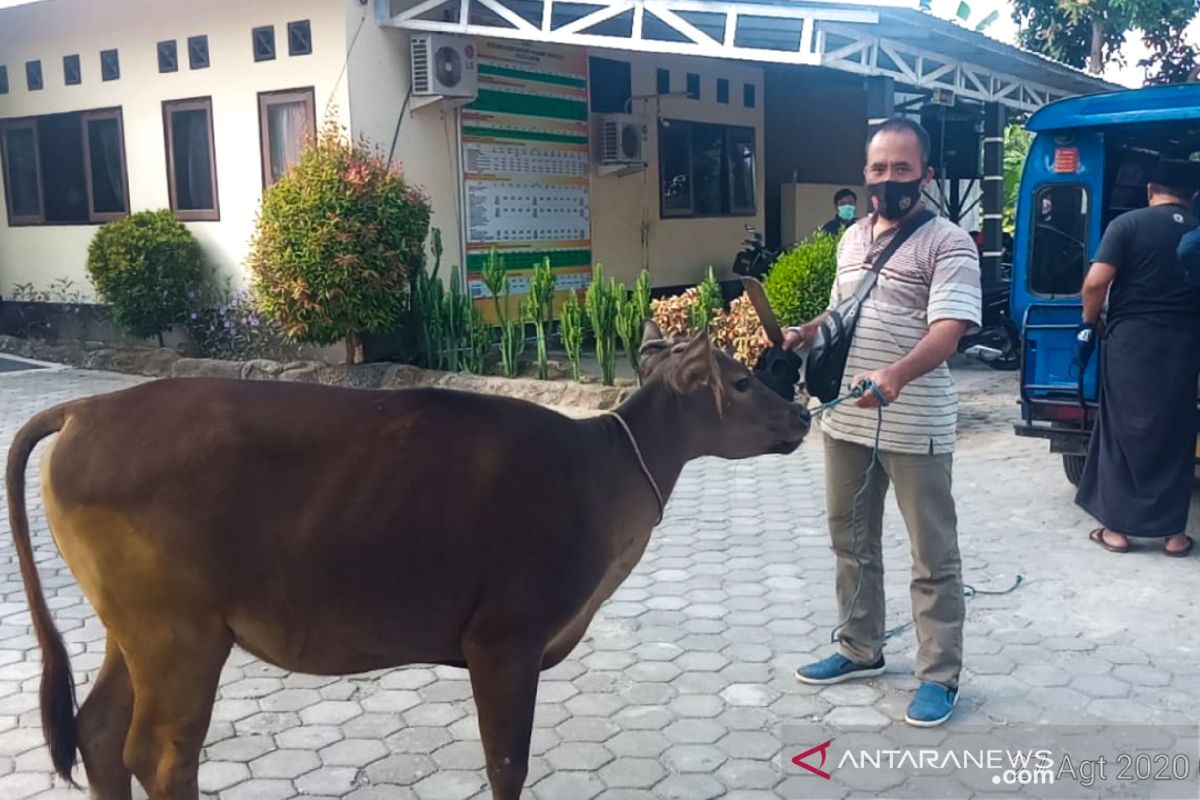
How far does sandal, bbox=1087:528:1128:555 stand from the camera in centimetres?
599

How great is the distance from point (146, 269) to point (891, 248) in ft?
31.5

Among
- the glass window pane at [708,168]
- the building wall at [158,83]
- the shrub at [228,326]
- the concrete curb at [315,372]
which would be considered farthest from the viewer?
the glass window pane at [708,168]

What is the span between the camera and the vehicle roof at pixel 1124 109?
20.2 feet

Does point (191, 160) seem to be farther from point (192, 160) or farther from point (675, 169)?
point (675, 169)

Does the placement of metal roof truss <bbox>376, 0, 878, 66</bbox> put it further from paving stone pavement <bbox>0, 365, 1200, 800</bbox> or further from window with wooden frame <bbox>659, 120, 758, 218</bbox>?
paving stone pavement <bbox>0, 365, 1200, 800</bbox>

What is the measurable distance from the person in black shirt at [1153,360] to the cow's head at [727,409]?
3.28 metres

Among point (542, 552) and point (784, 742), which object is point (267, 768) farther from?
point (784, 742)

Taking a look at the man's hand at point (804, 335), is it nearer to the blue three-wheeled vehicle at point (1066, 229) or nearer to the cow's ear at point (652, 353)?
the cow's ear at point (652, 353)

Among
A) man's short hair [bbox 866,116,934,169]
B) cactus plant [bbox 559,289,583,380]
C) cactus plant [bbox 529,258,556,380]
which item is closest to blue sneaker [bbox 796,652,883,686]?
man's short hair [bbox 866,116,934,169]

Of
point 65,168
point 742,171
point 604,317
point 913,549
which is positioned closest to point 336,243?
point 604,317

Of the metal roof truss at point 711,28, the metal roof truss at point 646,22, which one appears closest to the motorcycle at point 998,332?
the metal roof truss at point 711,28

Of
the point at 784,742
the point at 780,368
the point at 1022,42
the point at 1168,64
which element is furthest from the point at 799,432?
the point at 1168,64

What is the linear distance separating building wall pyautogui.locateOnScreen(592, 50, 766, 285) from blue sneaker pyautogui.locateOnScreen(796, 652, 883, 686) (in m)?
9.60

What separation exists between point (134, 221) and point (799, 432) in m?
10.3
